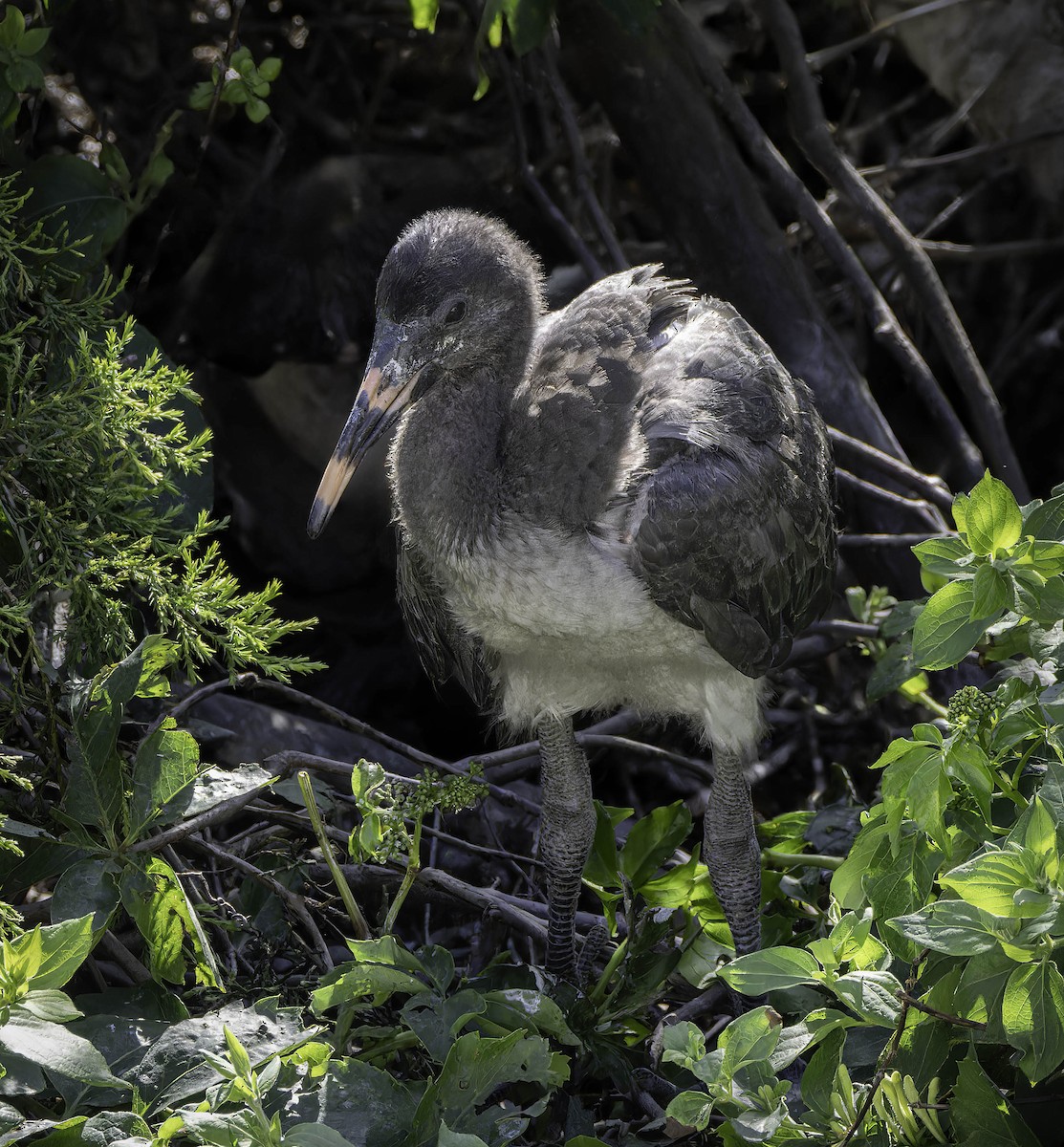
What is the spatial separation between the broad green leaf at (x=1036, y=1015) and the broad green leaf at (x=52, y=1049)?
3.61ft

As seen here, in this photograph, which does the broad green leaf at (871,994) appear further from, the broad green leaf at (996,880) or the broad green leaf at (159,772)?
the broad green leaf at (159,772)

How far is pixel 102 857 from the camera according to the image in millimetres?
2098

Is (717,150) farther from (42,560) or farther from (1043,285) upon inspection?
(42,560)

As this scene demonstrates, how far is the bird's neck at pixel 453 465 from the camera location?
97.5 inches

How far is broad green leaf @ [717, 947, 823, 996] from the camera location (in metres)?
1.65

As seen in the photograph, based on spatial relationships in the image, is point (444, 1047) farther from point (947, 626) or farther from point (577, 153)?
point (577, 153)

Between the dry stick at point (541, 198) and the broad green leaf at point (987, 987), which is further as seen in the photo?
the dry stick at point (541, 198)

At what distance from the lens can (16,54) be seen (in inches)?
104

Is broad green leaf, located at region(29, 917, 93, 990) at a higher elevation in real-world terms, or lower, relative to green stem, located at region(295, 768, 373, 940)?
higher

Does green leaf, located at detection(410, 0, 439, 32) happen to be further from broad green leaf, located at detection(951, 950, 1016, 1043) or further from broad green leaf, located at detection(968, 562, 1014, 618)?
broad green leaf, located at detection(951, 950, 1016, 1043)

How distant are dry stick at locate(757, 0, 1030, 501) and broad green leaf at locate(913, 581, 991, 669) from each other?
6.90 ft

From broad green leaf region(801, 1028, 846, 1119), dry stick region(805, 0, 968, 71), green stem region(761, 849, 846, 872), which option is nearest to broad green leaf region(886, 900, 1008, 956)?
broad green leaf region(801, 1028, 846, 1119)

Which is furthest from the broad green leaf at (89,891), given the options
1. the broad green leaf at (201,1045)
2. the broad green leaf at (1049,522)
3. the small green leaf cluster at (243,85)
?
the small green leaf cluster at (243,85)

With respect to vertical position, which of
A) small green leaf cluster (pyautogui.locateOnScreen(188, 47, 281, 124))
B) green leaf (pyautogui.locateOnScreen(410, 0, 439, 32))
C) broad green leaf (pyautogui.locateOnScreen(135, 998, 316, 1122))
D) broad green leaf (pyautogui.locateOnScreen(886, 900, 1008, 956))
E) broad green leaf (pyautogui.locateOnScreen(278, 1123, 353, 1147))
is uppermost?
green leaf (pyautogui.locateOnScreen(410, 0, 439, 32))
